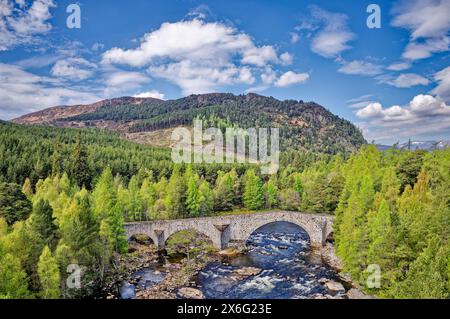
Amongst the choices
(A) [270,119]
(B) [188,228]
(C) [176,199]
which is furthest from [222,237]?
(A) [270,119]

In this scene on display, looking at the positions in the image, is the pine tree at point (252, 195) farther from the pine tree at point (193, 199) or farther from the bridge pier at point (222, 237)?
the bridge pier at point (222, 237)

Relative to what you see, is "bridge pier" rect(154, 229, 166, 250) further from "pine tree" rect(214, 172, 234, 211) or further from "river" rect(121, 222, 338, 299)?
"pine tree" rect(214, 172, 234, 211)

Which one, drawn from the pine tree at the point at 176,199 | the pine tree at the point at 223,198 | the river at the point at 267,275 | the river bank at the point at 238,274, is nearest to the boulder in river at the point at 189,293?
the river bank at the point at 238,274

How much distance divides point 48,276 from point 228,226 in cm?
2323

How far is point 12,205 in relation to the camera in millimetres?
24719

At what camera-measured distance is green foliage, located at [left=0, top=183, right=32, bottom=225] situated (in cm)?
2419

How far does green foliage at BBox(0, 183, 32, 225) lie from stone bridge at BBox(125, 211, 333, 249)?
41.3ft

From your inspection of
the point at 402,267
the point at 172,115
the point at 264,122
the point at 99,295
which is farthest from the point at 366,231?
the point at 172,115

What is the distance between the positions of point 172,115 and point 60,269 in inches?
5777

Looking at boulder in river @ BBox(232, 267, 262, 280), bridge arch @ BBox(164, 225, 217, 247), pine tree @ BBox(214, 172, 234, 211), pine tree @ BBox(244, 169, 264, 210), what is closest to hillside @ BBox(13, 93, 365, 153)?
pine tree @ BBox(244, 169, 264, 210)

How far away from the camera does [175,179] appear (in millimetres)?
46406

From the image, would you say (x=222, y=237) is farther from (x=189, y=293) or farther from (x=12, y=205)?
(x=12, y=205)

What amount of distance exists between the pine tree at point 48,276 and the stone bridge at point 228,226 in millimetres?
17929
